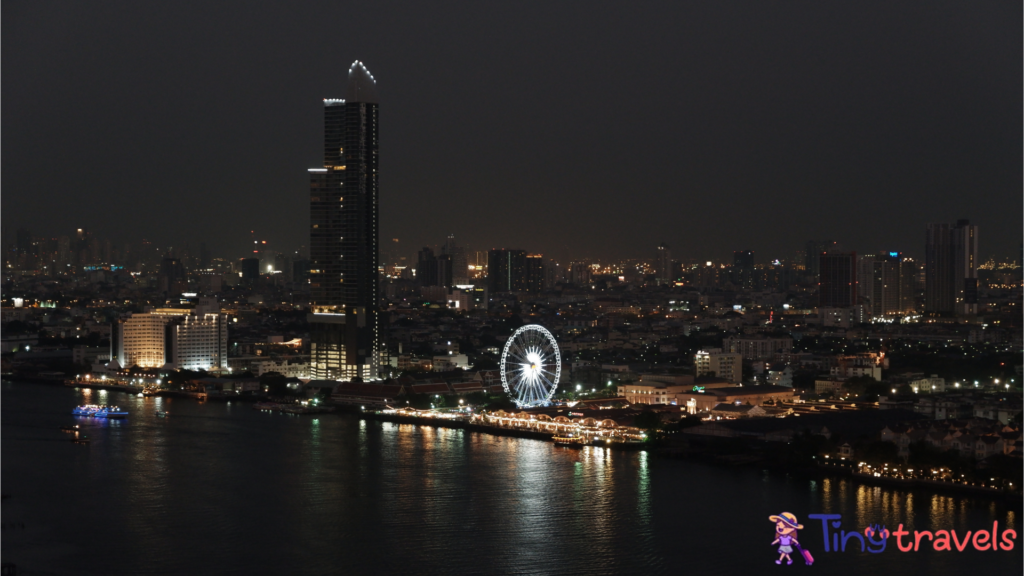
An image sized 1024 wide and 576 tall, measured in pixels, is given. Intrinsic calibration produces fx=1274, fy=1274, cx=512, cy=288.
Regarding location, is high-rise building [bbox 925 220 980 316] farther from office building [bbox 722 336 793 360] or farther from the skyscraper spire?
the skyscraper spire

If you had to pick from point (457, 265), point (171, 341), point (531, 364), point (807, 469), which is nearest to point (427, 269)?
point (457, 265)

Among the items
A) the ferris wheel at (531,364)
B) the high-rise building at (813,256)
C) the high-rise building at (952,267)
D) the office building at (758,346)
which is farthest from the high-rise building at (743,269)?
the ferris wheel at (531,364)

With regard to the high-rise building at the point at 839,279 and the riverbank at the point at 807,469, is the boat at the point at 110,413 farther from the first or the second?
the high-rise building at the point at 839,279

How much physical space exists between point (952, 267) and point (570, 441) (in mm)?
15888

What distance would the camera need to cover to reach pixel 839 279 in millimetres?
24312

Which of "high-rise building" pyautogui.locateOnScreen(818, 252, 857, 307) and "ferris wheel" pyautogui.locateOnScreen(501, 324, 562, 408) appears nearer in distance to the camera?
"ferris wheel" pyautogui.locateOnScreen(501, 324, 562, 408)

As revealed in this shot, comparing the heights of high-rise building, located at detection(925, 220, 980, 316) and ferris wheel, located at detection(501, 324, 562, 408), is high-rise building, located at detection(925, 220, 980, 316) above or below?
above

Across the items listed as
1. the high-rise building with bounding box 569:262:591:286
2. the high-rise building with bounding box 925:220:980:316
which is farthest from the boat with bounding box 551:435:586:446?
the high-rise building with bounding box 569:262:591:286

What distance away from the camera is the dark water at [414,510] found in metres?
5.76

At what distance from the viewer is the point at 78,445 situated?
8867 mm

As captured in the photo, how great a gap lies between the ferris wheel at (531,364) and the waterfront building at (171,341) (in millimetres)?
4687

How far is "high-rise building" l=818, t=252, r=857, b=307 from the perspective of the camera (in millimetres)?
24203

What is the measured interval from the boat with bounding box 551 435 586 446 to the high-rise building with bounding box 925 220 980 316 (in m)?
15.2

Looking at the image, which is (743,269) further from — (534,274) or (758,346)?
(758,346)
